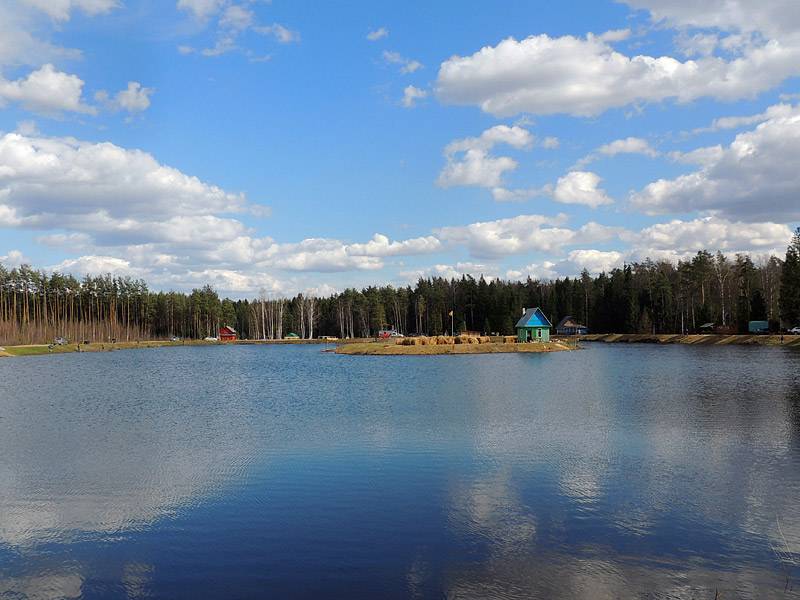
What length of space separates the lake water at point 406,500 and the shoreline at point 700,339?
79.9 m

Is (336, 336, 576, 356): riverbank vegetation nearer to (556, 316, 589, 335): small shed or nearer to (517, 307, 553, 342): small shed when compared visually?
(517, 307, 553, 342): small shed

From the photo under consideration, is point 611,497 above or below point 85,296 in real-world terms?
below

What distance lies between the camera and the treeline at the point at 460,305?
133m

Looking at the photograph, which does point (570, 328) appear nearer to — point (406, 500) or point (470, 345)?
point (470, 345)

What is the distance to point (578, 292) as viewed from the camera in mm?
179750

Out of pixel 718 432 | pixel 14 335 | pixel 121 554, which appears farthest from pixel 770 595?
pixel 14 335

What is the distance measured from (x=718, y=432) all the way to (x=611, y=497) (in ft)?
42.2

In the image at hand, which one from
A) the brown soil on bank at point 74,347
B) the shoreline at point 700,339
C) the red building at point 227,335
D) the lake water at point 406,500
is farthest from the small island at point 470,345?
the red building at point 227,335

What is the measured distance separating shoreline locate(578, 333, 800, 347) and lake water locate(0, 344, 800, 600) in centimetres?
7991

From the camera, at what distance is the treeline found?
133m

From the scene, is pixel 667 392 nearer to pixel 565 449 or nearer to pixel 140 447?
pixel 565 449

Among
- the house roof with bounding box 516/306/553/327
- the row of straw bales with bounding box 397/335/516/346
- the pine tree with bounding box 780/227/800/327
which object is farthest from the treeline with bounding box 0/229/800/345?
the row of straw bales with bounding box 397/335/516/346

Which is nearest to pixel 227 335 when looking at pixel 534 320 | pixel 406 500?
pixel 534 320

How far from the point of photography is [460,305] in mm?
175625
